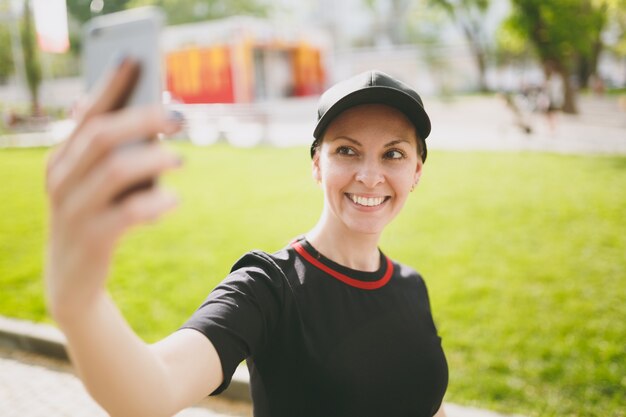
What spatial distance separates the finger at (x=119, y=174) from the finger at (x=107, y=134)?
13 mm

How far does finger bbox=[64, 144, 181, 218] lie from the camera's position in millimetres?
641

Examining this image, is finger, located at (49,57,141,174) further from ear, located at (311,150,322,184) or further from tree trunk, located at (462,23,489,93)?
tree trunk, located at (462,23,489,93)

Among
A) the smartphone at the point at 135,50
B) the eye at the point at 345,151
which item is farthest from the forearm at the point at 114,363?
the eye at the point at 345,151

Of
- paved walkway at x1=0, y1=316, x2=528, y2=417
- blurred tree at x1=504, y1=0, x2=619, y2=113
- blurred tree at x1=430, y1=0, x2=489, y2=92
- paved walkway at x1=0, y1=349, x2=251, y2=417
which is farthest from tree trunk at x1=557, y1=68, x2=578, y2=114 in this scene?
paved walkway at x1=0, y1=349, x2=251, y2=417

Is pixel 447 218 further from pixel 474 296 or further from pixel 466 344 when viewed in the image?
pixel 466 344

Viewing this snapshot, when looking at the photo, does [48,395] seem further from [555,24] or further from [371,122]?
[555,24]

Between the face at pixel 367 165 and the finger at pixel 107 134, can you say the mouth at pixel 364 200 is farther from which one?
the finger at pixel 107 134

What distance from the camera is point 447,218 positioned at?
7.34 m

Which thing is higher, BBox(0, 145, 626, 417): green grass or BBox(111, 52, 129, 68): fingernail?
BBox(111, 52, 129, 68): fingernail

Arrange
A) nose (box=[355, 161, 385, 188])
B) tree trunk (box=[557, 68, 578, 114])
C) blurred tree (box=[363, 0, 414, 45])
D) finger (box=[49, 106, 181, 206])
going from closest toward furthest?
finger (box=[49, 106, 181, 206])
nose (box=[355, 161, 385, 188])
tree trunk (box=[557, 68, 578, 114])
blurred tree (box=[363, 0, 414, 45])

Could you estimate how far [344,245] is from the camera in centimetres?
173

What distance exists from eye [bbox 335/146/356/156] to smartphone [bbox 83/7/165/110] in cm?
103

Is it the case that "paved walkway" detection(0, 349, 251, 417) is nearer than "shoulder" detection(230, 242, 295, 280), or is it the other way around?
"shoulder" detection(230, 242, 295, 280)

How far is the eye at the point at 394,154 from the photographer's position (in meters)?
1.67
